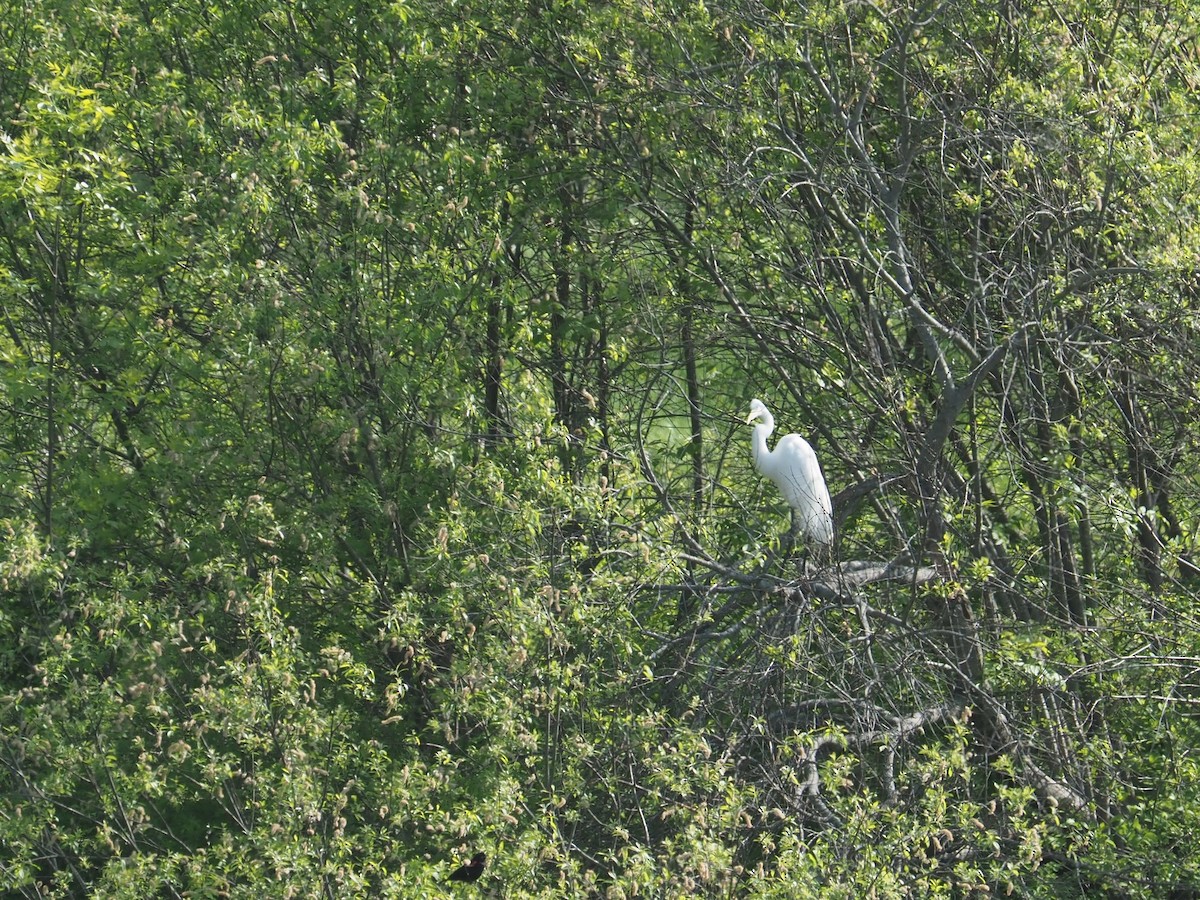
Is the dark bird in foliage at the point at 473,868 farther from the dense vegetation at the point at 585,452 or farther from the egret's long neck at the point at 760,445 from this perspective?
the egret's long neck at the point at 760,445

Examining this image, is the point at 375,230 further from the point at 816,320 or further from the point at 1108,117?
the point at 1108,117

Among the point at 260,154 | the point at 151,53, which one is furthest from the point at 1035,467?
the point at 151,53

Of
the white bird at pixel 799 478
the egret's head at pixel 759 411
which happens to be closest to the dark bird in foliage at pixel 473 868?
the white bird at pixel 799 478

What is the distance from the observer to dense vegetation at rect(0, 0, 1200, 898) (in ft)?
19.3

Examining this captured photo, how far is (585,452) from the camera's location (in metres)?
7.08

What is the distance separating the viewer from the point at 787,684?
20.2 feet

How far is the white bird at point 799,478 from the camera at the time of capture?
641 cm

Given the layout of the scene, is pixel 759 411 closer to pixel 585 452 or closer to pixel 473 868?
pixel 585 452

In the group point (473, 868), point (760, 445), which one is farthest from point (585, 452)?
point (473, 868)

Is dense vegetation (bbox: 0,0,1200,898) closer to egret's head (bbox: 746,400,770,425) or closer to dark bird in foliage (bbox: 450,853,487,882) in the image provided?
dark bird in foliage (bbox: 450,853,487,882)

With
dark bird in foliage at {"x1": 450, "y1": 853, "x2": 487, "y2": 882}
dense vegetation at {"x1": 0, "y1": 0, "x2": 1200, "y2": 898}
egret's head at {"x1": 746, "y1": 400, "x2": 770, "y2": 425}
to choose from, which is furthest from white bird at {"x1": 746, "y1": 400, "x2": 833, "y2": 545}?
dark bird in foliage at {"x1": 450, "y1": 853, "x2": 487, "y2": 882}

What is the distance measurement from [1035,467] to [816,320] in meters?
1.57

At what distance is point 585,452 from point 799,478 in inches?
44.1

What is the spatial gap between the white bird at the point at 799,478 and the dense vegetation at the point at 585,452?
0.79 ft
